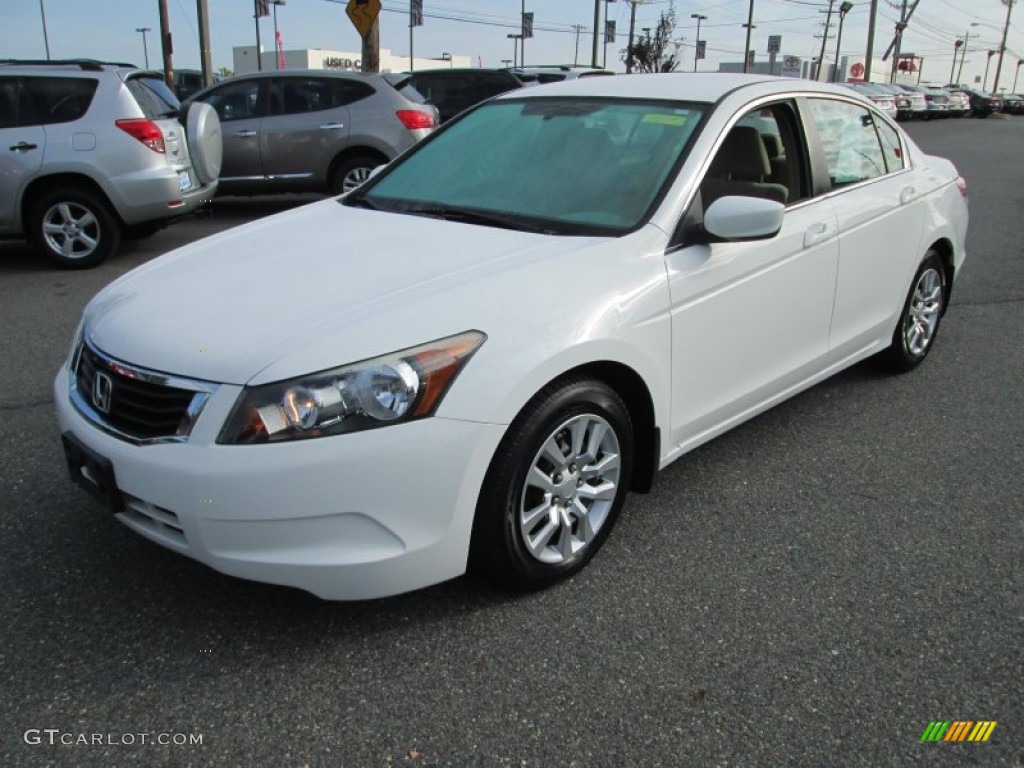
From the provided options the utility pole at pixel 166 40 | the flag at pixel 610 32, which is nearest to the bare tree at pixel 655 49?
the flag at pixel 610 32

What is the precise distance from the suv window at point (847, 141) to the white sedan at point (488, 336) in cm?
2

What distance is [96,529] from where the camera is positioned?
3.15 metres

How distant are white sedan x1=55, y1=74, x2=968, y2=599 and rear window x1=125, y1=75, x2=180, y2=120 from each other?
4.66 meters

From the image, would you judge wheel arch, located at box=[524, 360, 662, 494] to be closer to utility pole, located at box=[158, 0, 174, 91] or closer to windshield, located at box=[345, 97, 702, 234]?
windshield, located at box=[345, 97, 702, 234]

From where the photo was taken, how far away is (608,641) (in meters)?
2.59

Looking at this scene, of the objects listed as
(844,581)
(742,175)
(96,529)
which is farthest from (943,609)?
→ (96,529)

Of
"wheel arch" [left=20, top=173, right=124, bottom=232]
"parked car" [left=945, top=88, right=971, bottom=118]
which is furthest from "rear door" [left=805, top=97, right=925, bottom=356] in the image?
"parked car" [left=945, top=88, right=971, bottom=118]

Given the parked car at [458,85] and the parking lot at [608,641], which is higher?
the parked car at [458,85]

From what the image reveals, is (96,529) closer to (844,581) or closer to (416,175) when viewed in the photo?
(416,175)

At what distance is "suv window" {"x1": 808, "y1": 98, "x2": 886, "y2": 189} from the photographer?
12.8 ft

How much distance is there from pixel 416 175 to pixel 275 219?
63 centimetres

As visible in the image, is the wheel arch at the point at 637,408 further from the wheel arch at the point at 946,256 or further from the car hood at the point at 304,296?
the wheel arch at the point at 946,256

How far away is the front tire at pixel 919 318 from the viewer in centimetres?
466

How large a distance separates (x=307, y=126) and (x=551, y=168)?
23.5ft
